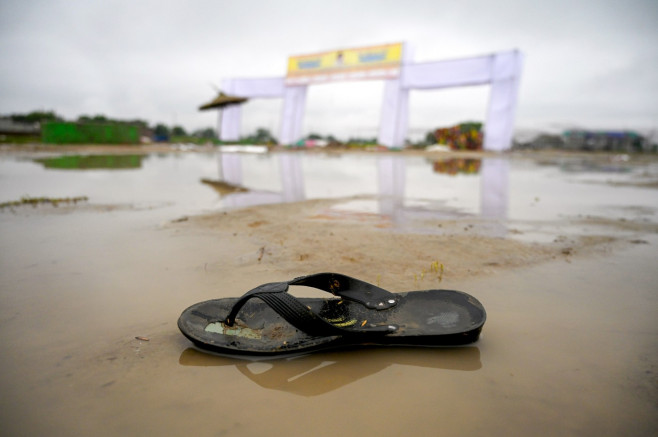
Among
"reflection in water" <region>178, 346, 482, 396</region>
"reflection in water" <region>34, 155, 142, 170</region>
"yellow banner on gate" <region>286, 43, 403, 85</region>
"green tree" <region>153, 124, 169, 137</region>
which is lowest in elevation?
"reflection in water" <region>178, 346, 482, 396</region>

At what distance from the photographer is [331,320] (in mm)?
1509

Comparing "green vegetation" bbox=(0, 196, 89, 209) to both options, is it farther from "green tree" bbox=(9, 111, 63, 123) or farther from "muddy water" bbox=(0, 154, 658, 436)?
"green tree" bbox=(9, 111, 63, 123)

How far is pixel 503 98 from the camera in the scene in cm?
1900

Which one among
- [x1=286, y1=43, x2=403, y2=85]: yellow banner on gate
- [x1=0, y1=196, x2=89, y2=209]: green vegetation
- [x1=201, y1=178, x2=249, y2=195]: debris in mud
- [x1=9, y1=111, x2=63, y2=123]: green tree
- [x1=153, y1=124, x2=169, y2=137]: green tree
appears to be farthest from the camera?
[x1=153, y1=124, x2=169, y2=137]: green tree

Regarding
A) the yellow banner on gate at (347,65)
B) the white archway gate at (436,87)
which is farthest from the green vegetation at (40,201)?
the yellow banner on gate at (347,65)

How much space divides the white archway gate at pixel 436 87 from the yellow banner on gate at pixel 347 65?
0.57 metres

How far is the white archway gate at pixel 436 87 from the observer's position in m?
18.8

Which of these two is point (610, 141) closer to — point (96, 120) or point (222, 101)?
point (222, 101)

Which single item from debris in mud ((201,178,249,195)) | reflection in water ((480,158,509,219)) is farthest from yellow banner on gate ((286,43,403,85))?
debris in mud ((201,178,249,195))

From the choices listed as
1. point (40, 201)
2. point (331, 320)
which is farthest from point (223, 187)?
point (331, 320)

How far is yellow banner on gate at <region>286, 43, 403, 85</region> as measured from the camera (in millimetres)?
22266

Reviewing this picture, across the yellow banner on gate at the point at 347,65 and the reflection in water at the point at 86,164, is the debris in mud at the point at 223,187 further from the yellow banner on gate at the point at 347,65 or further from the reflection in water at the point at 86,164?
the yellow banner on gate at the point at 347,65

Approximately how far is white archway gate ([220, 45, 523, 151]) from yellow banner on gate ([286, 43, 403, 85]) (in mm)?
569

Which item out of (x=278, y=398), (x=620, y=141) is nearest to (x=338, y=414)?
(x=278, y=398)
